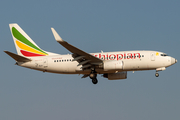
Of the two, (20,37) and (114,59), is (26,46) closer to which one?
(20,37)

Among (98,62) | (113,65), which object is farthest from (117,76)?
(98,62)

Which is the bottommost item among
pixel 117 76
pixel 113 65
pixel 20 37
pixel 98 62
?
pixel 117 76

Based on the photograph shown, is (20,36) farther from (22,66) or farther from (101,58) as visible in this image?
(101,58)

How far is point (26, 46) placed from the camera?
51.7 metres

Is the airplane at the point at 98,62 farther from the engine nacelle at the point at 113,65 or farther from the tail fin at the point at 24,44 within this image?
the tail fin at the point at 24,44

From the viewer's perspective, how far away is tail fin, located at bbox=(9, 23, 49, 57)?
50.8 metres

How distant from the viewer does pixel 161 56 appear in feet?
156

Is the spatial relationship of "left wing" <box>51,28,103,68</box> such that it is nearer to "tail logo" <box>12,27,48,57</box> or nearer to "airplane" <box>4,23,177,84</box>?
"airplane" <box>4,23,177,84</box>

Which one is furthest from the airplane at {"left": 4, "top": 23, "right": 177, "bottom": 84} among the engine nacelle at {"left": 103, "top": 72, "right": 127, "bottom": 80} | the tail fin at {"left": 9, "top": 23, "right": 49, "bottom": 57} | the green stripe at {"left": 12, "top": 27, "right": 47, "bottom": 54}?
the green stripe at {"left": 12, "top": 27, "right": 47, "bottom": 54}

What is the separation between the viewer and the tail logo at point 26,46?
1996 inches

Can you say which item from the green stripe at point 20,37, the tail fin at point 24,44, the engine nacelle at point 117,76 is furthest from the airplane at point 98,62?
the green stripe at point 20,37

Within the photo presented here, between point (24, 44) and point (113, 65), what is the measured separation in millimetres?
15061

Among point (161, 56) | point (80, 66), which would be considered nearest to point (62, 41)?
point (80, 66)

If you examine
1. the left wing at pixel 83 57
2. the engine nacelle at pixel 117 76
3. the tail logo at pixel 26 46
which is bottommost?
the engine nacelle at pixel 117 76
